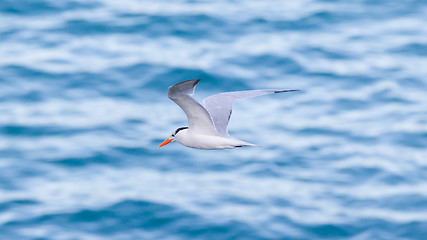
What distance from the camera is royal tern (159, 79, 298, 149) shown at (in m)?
10.4

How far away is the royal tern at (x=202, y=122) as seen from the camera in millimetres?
10367

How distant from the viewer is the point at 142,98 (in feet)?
58.7

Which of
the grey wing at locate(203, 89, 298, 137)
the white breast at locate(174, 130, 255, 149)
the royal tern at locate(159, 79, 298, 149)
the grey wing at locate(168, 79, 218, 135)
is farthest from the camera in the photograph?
the grey wing at locate(203, 89, 298, 137)

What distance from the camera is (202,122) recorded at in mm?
11117

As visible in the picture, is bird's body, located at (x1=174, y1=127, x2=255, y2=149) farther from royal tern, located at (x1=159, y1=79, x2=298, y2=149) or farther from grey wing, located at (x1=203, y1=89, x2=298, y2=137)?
grey wing, located at (x1=203, y1=89, x2=298, y2=137)

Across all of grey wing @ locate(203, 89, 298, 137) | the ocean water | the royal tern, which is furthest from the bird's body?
the ocean water

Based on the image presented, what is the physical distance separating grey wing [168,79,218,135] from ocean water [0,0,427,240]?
3748 mm

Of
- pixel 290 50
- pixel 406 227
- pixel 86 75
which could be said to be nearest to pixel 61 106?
pixel 86 75

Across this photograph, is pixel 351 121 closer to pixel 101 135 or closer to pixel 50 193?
pixel 101 135

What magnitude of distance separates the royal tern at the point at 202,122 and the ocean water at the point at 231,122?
3.16m

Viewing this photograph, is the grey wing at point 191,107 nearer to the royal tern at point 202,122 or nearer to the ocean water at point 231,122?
the royal tern at point 202,122

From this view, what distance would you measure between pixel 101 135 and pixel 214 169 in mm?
2570

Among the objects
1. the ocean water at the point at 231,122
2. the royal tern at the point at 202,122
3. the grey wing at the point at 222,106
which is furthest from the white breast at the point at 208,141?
the ocean water at the point at 231,122

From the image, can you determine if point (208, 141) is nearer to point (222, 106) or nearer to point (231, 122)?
point (222, 106)
